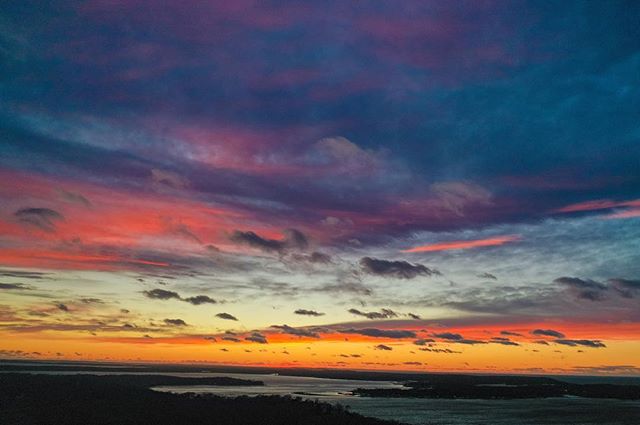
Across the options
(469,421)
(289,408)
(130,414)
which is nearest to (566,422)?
(469,421)

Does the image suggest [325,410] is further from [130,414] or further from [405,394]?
[405,394]

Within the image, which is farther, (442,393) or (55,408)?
(442,393)

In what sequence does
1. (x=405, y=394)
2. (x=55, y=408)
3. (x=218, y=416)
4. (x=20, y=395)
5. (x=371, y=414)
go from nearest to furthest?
(x=218, y=416) → (x=55, y=408) → (x=371, y=414) → (x=20, y=395) → (x=405, y=394)

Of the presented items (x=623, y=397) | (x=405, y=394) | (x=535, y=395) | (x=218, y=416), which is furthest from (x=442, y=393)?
(x=218, y=416)

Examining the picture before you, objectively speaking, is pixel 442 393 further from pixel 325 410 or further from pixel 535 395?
pixel 325 410

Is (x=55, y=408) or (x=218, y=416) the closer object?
(x=218, y=416)

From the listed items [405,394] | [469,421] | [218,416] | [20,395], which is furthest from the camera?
[405,394]
